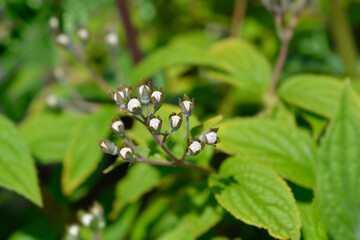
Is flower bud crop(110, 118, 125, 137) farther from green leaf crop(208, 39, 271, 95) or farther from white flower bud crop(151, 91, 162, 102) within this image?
green leaf crop(208, 39, 271, 95)

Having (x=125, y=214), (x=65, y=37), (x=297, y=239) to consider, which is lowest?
(x=125, y=214)

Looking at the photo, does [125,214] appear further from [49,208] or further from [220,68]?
[220,68]

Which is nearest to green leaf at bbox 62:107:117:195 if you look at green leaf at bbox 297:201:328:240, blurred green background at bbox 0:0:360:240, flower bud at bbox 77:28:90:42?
blurred green background at bbox 0:0:360:240

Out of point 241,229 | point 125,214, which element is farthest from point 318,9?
point 125,214

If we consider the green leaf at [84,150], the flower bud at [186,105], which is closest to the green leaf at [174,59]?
the green leaf at [84,150]

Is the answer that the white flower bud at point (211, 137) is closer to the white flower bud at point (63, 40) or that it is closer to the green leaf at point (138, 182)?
the green leaf at point (138, 182)

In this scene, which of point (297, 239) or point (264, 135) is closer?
point (297, 239)
